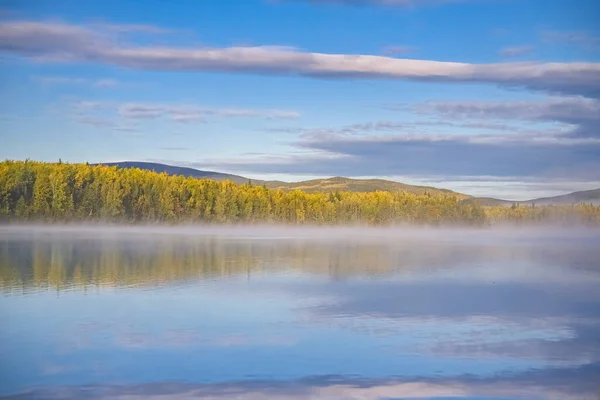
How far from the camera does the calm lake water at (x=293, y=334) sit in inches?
378

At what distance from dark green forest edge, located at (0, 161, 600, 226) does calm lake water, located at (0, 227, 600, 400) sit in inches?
2043

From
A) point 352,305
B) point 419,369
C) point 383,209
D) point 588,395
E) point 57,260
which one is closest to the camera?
point 588,395

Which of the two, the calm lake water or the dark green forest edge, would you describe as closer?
the calm lake water

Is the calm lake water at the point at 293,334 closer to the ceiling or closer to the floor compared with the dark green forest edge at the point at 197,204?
closer to the floor

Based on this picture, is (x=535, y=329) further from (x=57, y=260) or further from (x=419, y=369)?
(x=57, y=260)

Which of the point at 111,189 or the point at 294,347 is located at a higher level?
the point at 111,189

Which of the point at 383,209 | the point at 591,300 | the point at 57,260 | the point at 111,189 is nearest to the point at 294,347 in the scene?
the point at 591,300

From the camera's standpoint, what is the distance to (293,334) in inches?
506

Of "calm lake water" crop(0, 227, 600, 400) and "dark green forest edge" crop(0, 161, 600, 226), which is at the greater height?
"dark green forest edge" crop(0, 161, 600, 226)

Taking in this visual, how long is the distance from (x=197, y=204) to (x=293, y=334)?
255 feet

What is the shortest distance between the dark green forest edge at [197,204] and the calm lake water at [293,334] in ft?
170

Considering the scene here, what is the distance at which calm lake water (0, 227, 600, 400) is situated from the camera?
31.5 feet

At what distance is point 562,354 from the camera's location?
11.5 m

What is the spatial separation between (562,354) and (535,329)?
2.27 meters
